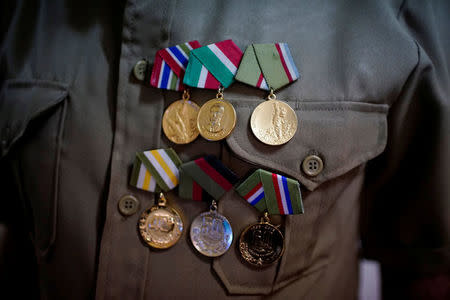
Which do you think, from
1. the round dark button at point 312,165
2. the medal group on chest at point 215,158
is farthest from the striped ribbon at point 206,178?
the round dark button at point 312,165

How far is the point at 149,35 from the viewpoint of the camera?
518mm

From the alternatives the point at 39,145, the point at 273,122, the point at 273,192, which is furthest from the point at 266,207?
the point at 39,145

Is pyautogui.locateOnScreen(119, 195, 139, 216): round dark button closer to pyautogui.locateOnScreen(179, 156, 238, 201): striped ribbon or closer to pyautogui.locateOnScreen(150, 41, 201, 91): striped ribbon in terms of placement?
pyautogui.locateOnScreen(179, 156, 238, 201): striped ribbon

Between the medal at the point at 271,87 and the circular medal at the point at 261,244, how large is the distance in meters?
0.13

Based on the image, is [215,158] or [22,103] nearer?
[215,158]

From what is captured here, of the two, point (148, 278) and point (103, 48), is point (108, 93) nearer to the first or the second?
point (103, 48)

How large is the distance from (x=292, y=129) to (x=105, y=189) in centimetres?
32

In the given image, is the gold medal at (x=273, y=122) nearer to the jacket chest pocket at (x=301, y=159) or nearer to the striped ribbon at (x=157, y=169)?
the jacket chest pocket at (x=301, y=159)

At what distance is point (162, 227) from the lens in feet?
1.65

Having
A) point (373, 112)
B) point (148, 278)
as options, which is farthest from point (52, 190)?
point (373, 112)

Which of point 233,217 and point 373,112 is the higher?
point 373,112

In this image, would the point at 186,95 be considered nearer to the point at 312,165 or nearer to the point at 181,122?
the point at 181,122

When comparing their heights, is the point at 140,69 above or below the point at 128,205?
above

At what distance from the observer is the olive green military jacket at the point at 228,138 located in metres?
0.49
